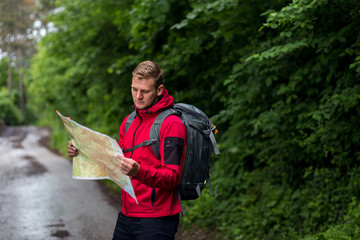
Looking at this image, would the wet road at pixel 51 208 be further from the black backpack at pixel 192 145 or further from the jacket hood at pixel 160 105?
the jacket hood at pixel 160 105

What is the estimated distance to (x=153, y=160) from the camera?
2533mm

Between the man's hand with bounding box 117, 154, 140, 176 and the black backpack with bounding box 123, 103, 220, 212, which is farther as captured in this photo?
the black backpack with bounding box 123, 103, 220, 212

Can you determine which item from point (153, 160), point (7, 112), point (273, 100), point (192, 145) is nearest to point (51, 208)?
point (273, 100)

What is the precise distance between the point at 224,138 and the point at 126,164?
18.2 ft

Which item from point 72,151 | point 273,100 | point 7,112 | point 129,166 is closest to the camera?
point 129,166

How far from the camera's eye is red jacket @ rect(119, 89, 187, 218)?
7.84 ft

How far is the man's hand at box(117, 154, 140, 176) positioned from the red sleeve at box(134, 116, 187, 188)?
0.05 meters

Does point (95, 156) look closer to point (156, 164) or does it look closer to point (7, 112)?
point (156, 164)

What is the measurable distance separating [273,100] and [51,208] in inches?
192

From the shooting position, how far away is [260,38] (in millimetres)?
6520

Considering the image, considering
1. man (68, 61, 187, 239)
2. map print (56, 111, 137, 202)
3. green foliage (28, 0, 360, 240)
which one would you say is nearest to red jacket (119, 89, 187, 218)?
man (68, 61, 187, 239)

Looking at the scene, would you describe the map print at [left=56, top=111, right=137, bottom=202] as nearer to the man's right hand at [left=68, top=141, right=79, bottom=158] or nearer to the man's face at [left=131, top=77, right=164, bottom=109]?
the man's right hand at [left=68, top=141, right=79, bottom=158]

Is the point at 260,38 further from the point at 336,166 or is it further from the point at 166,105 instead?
the point at 166,105

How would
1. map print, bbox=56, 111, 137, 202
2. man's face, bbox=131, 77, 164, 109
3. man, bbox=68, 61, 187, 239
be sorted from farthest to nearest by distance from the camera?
man's face, bbox=131, 77, 164, 109 → man, bbox=68, 61, 187, 239 → map print, bbox=56, 111, 137, 202
